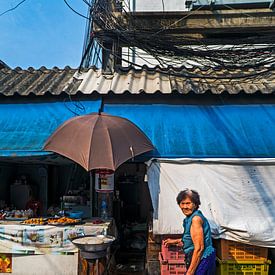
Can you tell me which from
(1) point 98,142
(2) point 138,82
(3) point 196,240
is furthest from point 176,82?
(3) point 196,240

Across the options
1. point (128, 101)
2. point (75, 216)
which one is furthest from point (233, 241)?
point (128, 101)

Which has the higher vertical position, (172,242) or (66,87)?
(66,87)

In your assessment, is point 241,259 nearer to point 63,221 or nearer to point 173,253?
point 173,253

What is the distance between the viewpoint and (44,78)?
9.50 m

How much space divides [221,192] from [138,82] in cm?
359

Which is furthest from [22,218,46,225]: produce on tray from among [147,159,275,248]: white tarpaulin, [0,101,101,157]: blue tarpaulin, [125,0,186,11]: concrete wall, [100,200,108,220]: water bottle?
[125,0,186,11]: concrete wall

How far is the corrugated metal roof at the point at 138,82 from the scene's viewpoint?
8031mm

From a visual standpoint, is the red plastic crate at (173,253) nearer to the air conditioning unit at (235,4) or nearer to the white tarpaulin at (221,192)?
the white tarpaulin at (221,192)

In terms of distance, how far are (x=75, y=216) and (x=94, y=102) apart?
258 cm

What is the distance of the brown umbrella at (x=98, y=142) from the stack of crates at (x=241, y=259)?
92.4 inches

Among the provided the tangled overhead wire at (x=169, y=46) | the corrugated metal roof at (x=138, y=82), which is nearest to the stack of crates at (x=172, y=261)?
the corrugated metal roof at (x=138, y=82)

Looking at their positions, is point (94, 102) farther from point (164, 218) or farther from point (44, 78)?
point (164, 218)

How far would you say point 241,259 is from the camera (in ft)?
21.0

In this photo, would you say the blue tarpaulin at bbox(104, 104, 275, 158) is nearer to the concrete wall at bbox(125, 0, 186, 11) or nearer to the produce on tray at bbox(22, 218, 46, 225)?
the produce on tray at bbox(22, 218, 46, 225)
